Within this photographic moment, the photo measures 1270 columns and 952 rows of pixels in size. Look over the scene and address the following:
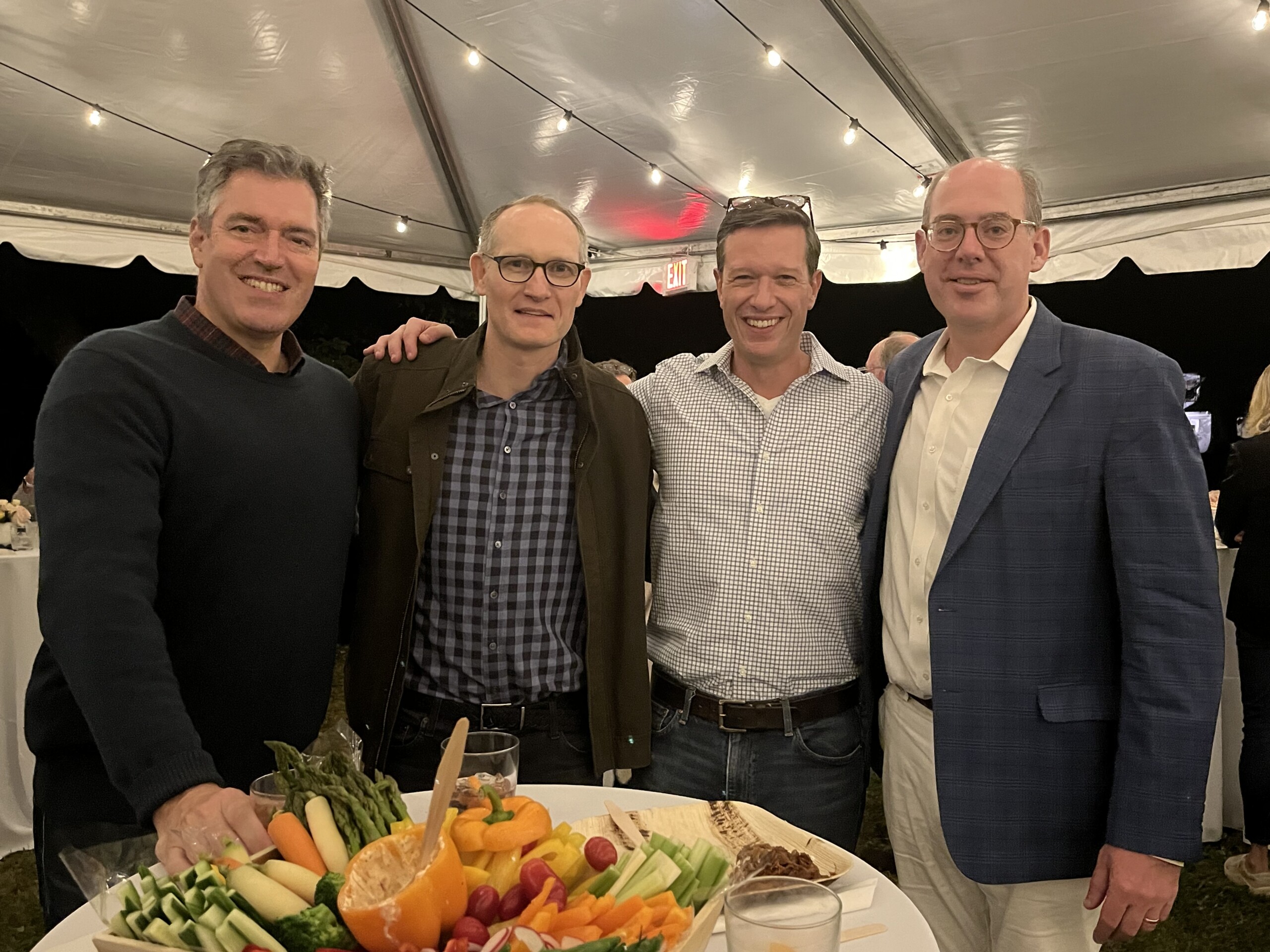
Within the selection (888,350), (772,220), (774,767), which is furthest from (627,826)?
(888,350)

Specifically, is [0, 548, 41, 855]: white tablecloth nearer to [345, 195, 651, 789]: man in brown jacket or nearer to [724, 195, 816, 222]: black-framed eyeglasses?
[345, 195, 651, 789]: man in brown jacket

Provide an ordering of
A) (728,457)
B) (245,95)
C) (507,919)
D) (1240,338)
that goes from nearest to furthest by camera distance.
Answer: (507,919) → (728,457) → (245,95) → (1240,338)

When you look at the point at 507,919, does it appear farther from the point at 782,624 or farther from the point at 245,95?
the point at 245,95

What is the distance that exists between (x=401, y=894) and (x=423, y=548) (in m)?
1.11

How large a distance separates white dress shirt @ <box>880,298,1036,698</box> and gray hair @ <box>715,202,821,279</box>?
0.41 meters

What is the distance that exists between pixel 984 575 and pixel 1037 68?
11.0 ft

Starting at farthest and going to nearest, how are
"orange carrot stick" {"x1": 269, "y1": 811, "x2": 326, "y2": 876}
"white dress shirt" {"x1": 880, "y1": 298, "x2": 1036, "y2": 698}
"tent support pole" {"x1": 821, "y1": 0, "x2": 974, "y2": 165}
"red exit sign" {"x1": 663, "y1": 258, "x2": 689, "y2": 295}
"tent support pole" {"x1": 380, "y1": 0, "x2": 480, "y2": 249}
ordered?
"red exit sign" {"x1": 663, "y1": 258, "x2": 689, "y2": 295} → "tent support pole" {"x1": 380, "y1": 0, "x2": 480, "y2": 249} → "tent support pole" {"x1": 821, "y1": 0, "x2": 974, "y2": 165} → "white dress shirt" {"x1": 880, "y1": 298, "x2": 1036, "y2": 698} → "orange carrot stick" {"x1": 269, "y1": 811, "x2": 326, "y2": 876}

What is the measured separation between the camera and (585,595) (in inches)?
81.2

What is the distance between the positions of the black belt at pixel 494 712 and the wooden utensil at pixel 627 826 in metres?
0.62

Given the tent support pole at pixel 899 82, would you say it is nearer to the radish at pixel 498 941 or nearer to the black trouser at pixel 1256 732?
the black trouser at pixel 1256 732

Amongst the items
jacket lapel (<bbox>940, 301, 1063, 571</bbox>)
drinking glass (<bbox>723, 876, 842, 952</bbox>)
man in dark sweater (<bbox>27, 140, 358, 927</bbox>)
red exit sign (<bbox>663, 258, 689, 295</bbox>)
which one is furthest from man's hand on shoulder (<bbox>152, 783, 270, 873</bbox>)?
red exit sign (<bbox>663, 258, 689, 295</bbox>)

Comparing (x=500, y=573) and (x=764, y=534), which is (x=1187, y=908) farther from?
(x=500, y=573)

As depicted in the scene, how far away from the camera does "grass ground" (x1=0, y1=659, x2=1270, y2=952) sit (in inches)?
126

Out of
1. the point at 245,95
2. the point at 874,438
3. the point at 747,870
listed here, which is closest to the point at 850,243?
the point at 245,95
